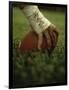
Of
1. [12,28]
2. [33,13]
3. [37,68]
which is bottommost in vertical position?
[37,68]

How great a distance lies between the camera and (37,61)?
2.20 m

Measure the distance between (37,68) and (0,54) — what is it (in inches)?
13.7

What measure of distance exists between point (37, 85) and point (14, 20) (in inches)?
23.8

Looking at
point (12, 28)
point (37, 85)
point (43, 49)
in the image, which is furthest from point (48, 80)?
point (12, 28)

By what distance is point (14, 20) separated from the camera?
2.13 m

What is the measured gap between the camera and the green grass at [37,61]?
2.15 m

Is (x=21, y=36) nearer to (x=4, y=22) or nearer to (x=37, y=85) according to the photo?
(x=4, y=22)

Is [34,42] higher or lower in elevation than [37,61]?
higher

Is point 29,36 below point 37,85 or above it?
above

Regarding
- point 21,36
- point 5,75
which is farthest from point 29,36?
point 5,75

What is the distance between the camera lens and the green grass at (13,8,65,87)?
215 cm

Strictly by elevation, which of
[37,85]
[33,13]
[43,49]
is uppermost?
[33,13]

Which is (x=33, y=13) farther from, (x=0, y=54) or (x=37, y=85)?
(x=37, y=85)

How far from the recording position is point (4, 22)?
2.12m
